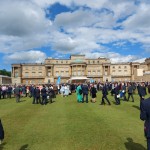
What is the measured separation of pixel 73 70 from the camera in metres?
151

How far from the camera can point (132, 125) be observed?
15.2 metres

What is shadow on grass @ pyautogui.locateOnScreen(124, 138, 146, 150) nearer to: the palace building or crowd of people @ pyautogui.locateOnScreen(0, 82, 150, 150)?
crowd of people @ pyautogui.locateOnScreen(0, 82, 150, 150)

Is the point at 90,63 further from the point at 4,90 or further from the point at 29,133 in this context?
the point at 29,133

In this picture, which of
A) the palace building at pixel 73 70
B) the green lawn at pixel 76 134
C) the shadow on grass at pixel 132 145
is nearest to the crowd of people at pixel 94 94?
the green lawn at pixel 76 134

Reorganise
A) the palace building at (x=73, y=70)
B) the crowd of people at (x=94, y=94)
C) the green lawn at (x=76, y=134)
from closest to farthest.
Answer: the crowd of people at (x=94, y=94)
the green lawn at (x=76, y=134)
the palace building at (x=73, y=70)

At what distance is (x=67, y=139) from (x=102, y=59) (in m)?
149

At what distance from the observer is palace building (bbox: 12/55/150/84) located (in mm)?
152750

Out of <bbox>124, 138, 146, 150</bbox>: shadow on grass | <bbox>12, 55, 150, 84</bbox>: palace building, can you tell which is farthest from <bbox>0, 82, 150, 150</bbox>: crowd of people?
<bbox>12, 55, 150, 84</bbox>: palace building

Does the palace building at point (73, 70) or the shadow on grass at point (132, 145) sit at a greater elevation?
the palace building at point (73, 70)

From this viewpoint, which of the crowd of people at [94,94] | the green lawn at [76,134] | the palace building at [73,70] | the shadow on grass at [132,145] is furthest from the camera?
the palace building at [73,70]

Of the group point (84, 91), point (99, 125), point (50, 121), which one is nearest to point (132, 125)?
point (99, 125)

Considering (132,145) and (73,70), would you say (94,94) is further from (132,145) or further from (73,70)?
(73,70)

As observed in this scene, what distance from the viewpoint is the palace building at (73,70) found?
15275 centimetres

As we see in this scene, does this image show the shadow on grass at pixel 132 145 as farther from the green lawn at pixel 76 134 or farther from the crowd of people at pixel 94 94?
the crowd of people at pixel 94 94
